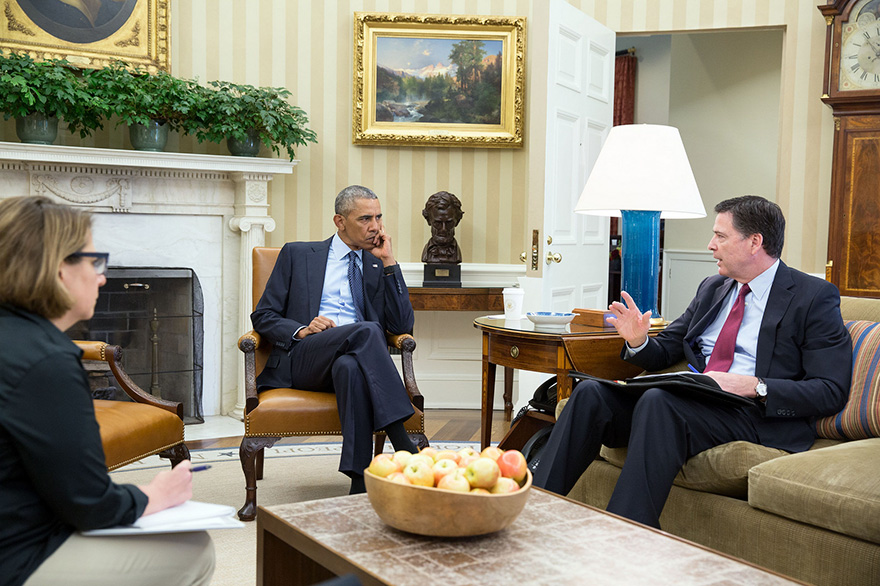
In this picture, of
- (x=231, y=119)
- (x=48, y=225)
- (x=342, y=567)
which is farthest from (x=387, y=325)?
(x=48, y=225)

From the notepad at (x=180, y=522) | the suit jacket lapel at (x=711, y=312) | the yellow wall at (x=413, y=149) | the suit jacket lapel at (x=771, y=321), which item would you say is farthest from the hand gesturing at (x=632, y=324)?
the yellow wall at (x=413, y=149)

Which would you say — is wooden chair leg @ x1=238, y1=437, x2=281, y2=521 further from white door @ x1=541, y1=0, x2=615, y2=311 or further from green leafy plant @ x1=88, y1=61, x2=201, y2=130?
green leafy plant @ x1=88, y1=61, x2=201, y2=130

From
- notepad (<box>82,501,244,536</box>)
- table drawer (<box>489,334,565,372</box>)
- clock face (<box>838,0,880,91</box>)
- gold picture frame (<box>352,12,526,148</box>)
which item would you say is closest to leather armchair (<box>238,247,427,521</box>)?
table drawer (<box>489,334,565,372</box>)

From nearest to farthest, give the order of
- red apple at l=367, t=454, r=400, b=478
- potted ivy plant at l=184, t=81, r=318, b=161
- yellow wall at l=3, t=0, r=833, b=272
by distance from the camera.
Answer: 1. red apple at l=367, t=454, r=400, b=478
2. potted ivy plant at l=184, t=81, r=318, b=161
3. yellow wall at l=3, t=0, r=833, b=272

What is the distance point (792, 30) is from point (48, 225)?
4.64 metres

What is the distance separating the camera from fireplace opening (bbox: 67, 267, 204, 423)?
4652 mm

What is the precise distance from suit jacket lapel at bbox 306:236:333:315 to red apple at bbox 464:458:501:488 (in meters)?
1.91

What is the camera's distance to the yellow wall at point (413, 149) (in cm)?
481

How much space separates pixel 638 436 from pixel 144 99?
10.2ft

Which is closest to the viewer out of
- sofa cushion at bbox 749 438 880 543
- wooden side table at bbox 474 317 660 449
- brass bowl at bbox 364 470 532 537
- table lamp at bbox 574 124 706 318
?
brass bowl at bbox 364 470 532 537

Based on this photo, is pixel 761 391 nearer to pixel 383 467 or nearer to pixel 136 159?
pixel 383 467

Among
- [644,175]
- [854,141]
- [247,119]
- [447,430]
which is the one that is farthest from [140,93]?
[854,141]

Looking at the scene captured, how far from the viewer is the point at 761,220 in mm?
2621

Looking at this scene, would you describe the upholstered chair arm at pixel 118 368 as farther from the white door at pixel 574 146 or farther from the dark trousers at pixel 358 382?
the white door at pixel 574 146
